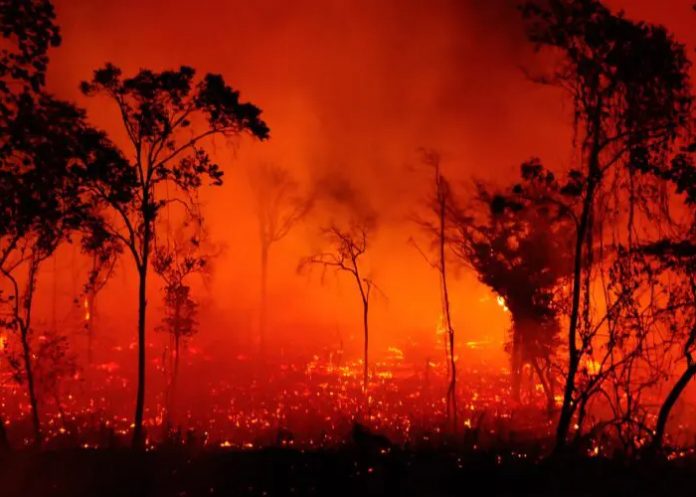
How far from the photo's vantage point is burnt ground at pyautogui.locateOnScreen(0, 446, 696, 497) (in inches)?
393

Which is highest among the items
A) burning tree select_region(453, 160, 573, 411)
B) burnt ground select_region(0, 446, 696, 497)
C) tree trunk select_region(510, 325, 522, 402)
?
burning tree select_region(453, 160, 573, 411)

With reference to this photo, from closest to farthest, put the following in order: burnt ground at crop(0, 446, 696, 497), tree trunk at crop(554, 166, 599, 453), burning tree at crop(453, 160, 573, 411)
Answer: burnt ground at crop(0, 446, 696, 497) → tree trunk at crop(554, 166, 599, 453) → burning tree at crop(453, 160, 573, 411)

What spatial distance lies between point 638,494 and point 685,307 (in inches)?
209

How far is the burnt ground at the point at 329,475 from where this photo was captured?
9.98 meters

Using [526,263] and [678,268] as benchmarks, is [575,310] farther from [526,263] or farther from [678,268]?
[526,263]

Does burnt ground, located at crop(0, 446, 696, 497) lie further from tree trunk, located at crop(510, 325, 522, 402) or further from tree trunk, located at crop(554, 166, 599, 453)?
tree trunk, located at crop(510, 325, 522, 402)

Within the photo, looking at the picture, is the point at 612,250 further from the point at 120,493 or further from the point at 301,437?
the point at 120,493

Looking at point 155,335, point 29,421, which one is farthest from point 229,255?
point 29,421

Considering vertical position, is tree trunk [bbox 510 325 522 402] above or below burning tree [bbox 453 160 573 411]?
below

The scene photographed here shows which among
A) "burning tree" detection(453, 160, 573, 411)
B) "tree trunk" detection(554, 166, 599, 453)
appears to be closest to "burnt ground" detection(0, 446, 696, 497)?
"tree trunk" detection(554, 166, 599, 453)

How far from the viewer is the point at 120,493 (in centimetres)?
1016

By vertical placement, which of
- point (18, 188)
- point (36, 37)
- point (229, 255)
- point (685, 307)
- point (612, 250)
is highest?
point (229, 255)

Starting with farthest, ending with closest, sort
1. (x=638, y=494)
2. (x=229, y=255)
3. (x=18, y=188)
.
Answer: (x=229, y=255) → (x=18, y=188) → (x=638, y=494)

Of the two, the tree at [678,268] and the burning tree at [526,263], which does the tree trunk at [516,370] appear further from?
the tree at [678,268]
